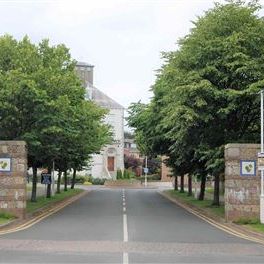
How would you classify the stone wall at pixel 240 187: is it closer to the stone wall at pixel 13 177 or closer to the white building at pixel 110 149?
the stone wall at pixel 13 177

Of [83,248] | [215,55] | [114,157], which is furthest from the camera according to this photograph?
[114,157]

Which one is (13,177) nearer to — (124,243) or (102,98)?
(124,243)

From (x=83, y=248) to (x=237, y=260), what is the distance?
415cm

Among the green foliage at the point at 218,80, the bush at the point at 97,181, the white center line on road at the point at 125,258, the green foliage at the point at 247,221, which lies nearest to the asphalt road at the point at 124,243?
the white center line on road at the point at 125,258

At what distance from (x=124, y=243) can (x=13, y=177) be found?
1025cm

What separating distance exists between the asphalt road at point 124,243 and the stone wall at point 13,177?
5.79ft

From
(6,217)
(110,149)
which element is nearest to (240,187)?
(6,217)

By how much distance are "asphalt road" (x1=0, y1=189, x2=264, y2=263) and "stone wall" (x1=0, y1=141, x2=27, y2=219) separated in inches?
69.4

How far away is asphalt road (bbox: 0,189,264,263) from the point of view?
567 inches

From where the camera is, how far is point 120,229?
855 inches

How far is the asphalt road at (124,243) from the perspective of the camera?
14414 millimetres

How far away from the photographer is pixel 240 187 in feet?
85.8

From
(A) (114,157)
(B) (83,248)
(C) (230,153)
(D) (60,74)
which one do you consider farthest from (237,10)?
(A) (114,157)

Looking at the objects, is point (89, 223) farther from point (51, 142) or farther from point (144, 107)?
point (144, 107)
